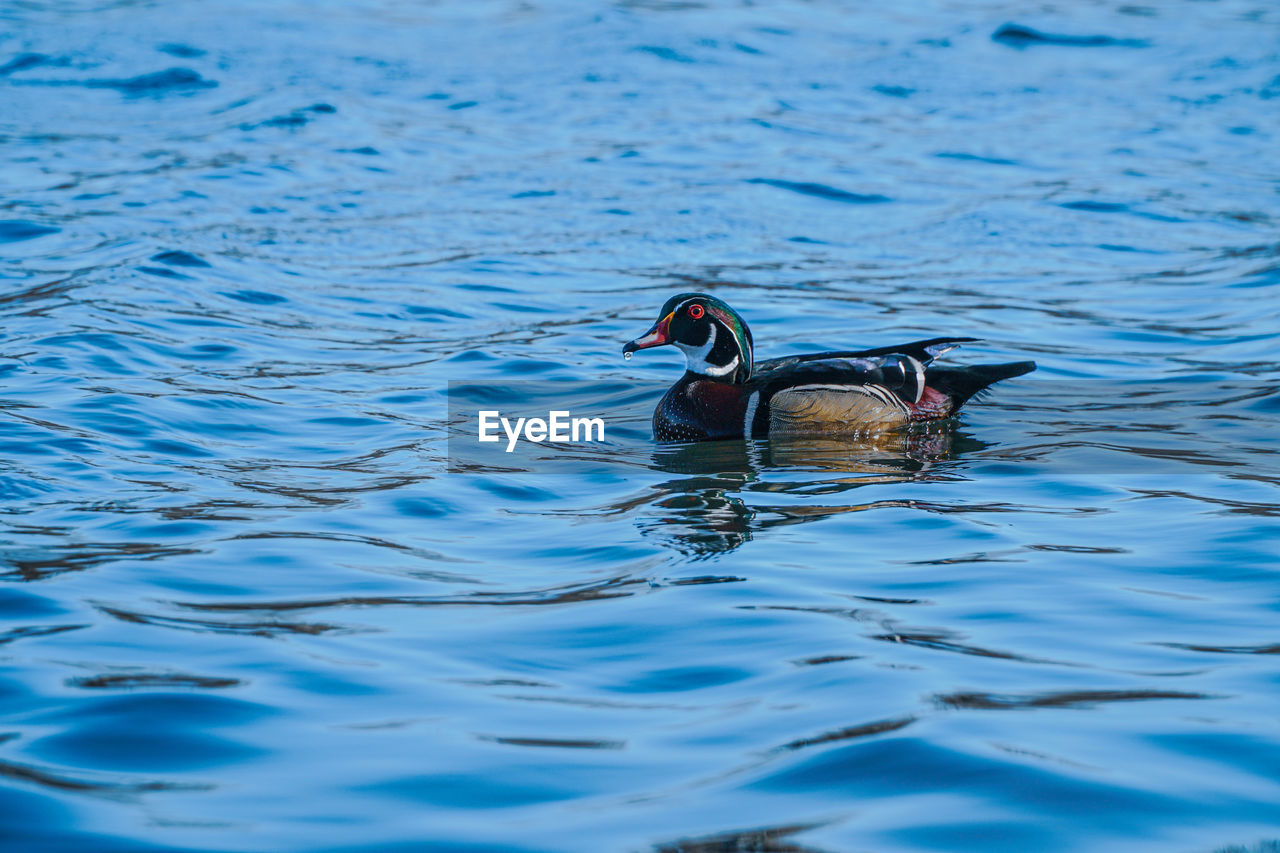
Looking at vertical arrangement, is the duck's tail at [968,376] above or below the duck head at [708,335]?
below

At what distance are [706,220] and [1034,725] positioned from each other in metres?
11.9

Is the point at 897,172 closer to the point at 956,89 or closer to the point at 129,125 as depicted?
the point at 956,89

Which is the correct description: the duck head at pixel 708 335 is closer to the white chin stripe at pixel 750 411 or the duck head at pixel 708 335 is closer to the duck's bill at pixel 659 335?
the duck's bill at pixel 659 335

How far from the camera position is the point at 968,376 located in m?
8.56

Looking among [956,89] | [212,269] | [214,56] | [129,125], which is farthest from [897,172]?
[214,56]

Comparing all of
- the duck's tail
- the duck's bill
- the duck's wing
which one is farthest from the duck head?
the duck's tail

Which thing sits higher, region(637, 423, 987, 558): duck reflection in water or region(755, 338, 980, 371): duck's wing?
region(755, 338, 980, 371): duck's wing

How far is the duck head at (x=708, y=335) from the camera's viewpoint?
28.2ft

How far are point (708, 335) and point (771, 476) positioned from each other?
4.51 ft

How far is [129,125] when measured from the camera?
19844mm

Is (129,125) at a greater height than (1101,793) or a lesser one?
greater

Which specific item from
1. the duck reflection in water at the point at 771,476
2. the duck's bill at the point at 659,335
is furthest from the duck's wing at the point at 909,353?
the duck's bill at the point at 659,335

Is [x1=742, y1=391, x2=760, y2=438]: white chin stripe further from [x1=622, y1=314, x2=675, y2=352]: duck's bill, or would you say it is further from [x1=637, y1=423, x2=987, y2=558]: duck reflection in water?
[x1=622, y1=314, x2=675, y2=352]: duck's bill

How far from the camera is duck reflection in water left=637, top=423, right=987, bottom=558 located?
6438 millimetres
